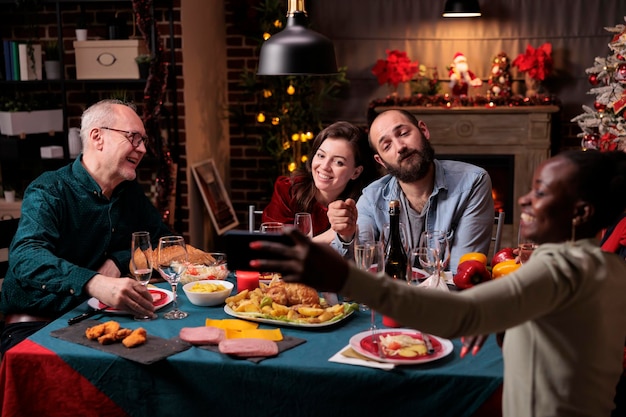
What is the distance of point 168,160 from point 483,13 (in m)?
2.66

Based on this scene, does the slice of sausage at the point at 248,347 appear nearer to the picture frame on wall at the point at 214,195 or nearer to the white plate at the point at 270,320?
the white plate at the point at 270,320

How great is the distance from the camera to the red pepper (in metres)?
2.20

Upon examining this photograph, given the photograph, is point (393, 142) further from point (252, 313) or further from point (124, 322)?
point (124, 322)

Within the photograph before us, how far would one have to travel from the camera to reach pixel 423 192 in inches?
114

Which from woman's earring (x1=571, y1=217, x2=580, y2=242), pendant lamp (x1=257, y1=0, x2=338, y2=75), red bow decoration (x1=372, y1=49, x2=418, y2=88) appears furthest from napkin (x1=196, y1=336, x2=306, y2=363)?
red bow decoration (x1=372, y1=49, x2=418, y2=88)

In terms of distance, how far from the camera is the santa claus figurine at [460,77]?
557 centimetres

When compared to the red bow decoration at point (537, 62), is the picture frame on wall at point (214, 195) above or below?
below

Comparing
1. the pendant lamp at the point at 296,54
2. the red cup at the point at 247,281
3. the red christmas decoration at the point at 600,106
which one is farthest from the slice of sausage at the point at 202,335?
the red christmas decoration at the point at 600,106

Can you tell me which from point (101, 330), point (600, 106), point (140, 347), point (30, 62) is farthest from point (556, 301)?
point (30, 62)

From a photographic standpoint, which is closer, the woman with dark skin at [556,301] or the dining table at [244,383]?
the woman with dark skin at [556,301]

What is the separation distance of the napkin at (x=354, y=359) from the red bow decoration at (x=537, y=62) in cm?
414

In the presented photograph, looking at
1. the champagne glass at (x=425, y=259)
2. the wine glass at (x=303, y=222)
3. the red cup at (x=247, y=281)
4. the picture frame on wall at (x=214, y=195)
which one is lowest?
the picture frame on wall at (x=214, y=195)

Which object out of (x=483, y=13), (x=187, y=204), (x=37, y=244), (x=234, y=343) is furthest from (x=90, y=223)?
(x=483, y=13)

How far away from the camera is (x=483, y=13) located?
18.6ft
